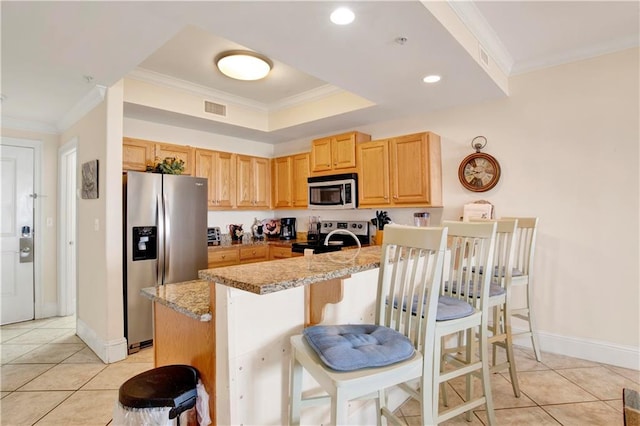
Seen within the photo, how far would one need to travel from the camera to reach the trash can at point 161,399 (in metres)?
1.28

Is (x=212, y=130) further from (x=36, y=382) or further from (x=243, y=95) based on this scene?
(x=36, y=382)

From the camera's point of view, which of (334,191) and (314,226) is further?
(314,226)

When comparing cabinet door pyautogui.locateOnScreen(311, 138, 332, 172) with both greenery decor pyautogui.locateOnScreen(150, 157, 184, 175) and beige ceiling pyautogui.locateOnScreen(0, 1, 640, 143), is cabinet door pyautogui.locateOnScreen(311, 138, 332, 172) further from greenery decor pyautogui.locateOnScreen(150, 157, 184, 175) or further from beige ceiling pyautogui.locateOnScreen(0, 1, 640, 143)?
greenery decor pyautogui.locateOnScreen(150, 157, 184, 175)

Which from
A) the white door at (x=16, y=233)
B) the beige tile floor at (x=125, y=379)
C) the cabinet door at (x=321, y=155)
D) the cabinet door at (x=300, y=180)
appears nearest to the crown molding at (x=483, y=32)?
Result: the cabinet door at (x=321, y=155)

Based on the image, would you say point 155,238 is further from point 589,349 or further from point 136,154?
point 589,349

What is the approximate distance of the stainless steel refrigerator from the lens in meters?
3.12

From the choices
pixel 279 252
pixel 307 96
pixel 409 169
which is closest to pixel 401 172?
pixel 409 169

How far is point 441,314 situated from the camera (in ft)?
5.38

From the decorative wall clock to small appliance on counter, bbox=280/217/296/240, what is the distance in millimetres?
2595

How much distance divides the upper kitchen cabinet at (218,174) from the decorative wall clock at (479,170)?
2915 millimetres

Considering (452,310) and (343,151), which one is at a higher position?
(343,151)

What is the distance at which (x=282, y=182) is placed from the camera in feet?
16.5

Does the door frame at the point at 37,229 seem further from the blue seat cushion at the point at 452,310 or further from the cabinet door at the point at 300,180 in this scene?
the blue seat cushion at the point at 452,310

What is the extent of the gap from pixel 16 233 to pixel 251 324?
431 cm
